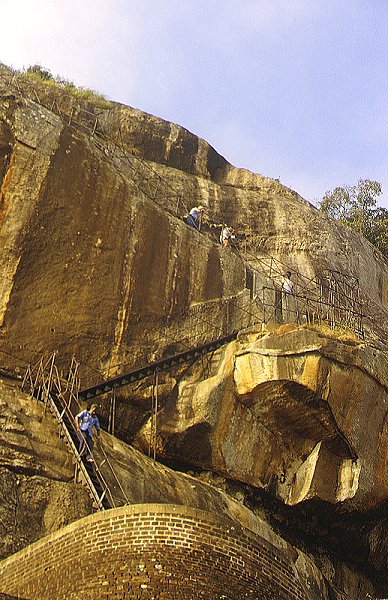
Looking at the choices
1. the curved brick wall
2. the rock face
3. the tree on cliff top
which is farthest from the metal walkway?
the tree on cliff top

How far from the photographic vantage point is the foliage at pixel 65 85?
29953 millimetres

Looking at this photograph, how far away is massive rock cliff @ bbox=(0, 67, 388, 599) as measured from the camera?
771 inches

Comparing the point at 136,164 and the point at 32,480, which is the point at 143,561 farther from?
the point at 136,164

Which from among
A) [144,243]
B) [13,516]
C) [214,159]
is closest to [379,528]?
[144,243]

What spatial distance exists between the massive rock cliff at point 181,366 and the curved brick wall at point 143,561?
3.70m

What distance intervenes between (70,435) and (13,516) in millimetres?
2220

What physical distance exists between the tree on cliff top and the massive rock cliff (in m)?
15.4

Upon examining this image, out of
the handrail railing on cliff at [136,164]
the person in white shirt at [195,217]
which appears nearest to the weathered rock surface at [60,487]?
the person in white shirt at [195,217]

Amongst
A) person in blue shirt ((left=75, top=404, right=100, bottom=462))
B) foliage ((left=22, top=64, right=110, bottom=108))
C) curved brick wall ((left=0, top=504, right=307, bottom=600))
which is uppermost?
foliage ((left=22, top=64, right=110, bottom=108))

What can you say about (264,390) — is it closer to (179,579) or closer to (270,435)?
(270,435)

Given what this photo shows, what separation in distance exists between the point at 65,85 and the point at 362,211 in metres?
15.1

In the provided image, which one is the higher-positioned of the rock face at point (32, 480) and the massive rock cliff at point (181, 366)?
the massive rock cliff at point (181, 366)

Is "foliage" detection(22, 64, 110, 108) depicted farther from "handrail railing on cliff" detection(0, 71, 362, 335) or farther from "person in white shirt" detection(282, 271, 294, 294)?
"person in white shirt" detection(282, 271, 294, 294)

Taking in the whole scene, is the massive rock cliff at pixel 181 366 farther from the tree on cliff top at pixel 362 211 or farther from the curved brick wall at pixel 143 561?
the tree on cliff top at pixel 362 211
